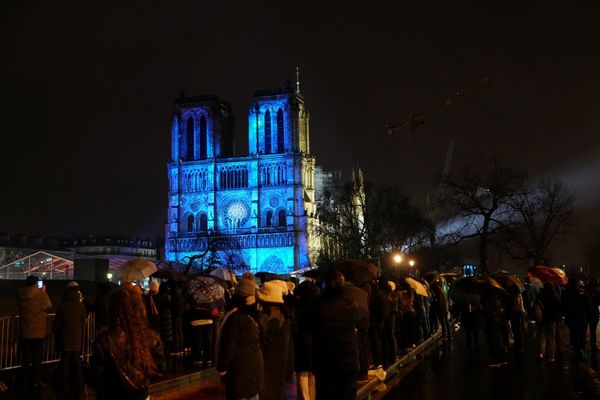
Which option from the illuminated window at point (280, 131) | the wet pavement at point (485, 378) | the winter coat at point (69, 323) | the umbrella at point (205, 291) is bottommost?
the wet pavement at point (485, 378)

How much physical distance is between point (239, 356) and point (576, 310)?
1029 centimetres

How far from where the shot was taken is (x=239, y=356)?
7223mm

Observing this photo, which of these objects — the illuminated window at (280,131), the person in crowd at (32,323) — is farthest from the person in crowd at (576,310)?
the illuminated window at (280,131)

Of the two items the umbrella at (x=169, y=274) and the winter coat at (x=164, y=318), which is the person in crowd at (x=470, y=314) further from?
the winter coat at (x=164, y=318)

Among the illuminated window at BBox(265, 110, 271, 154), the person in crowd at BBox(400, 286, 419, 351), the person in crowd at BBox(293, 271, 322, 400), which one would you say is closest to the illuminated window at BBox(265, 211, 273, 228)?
the illuminated window at BBox(265, 110, 271, 154)

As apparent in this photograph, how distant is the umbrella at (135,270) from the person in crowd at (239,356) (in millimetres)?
6448

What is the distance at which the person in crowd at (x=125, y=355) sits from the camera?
6.29 m

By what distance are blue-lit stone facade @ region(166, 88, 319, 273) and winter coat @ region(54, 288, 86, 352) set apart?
251 feet

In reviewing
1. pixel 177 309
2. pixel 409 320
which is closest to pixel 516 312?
pixel 409 320

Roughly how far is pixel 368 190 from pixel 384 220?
3659 mm

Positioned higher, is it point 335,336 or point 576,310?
point 576,310

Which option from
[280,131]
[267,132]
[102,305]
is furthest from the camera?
[267,132]

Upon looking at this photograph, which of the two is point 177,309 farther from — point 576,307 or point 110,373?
point 110,373

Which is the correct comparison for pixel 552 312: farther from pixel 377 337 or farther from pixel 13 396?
pixel 13 396
